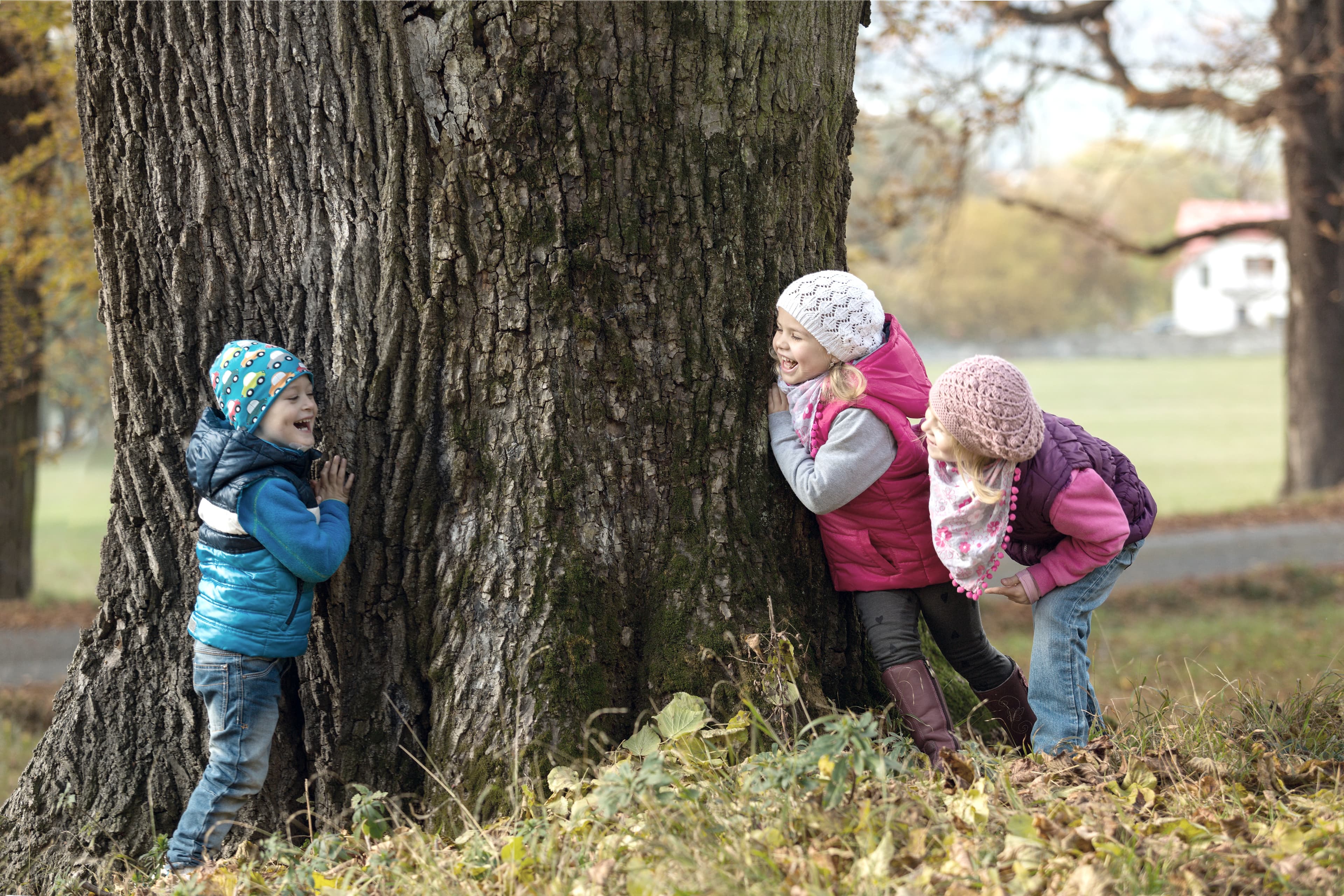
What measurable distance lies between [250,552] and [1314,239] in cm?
1419

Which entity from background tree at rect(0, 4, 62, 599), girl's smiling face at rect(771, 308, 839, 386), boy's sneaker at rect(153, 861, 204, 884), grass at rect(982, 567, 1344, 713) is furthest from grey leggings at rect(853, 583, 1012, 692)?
background tree at rect(0, 4, 62, 599)

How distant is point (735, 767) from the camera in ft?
8.34

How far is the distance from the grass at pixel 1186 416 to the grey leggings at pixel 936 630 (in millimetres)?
9517

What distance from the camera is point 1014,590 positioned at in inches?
115

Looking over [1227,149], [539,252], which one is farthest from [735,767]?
[1227,149]

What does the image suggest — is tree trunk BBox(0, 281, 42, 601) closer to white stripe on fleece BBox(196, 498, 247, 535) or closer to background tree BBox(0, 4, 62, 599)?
background tree BBox(0, 4, 62, 599)

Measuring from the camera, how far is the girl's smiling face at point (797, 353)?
2.93 meters

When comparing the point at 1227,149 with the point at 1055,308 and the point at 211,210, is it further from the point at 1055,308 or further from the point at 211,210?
the point at 1055,308

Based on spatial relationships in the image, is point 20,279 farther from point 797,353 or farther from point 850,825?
point 850,825

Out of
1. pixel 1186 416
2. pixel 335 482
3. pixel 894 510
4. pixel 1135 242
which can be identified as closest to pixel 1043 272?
pixel 1186 416

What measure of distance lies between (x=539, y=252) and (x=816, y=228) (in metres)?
0.91

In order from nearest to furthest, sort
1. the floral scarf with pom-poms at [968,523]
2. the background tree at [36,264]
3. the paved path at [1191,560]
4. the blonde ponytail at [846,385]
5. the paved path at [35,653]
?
the floral scarf with pom-poms at [968,523], the blonde ponytail at [846,385], the background tree at [36,264], the paved path at [35,653], the paved path at [1191,560]

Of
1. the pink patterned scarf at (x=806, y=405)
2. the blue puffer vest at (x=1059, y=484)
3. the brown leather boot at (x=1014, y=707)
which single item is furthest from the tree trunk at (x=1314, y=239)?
the pink patterned scarf at (x=806, y=405)

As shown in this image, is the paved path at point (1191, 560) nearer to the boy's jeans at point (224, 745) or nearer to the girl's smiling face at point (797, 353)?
the boy's jeans at point (224, 745)
